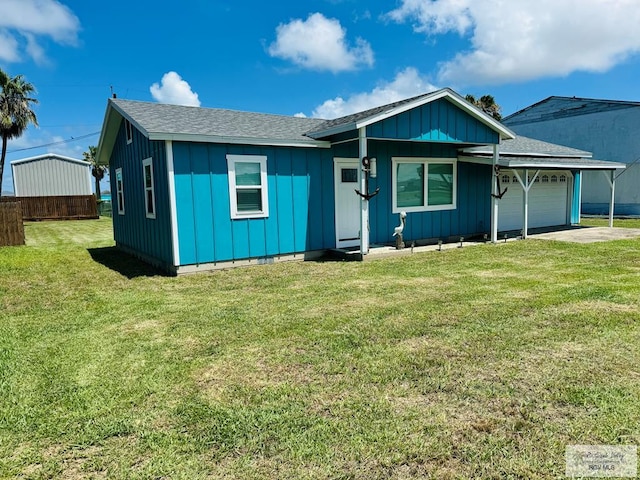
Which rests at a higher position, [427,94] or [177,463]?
[427,94]

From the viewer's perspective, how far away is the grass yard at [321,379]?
7.56ft

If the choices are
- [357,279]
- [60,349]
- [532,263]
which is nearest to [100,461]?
[60,349]

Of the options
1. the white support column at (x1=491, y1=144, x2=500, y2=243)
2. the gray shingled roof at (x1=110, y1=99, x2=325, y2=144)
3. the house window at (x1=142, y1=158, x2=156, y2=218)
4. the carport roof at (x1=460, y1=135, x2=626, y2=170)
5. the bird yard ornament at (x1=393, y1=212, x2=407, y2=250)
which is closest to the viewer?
the gray shingled roof at (x1=110, y1=99, x2=325, y2=144)

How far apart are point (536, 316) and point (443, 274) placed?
2.54 m

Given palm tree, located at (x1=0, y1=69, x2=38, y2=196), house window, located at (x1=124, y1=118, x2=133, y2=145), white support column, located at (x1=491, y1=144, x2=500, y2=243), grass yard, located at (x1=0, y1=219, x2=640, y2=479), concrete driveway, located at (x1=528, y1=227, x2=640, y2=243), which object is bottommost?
grass yard, located at (x1=0, y1=219, x2=640, y2=479)

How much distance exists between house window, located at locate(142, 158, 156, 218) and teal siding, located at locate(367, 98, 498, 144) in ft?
15.0

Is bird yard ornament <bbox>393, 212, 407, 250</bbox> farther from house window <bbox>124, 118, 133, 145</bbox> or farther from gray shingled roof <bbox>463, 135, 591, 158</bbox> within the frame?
house window <bbox>124, 118, 133, 145</bbox>

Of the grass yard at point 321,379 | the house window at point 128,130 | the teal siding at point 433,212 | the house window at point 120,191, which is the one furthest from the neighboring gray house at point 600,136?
the house window at point 120,191

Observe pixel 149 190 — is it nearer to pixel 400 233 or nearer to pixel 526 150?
pixel 400 233

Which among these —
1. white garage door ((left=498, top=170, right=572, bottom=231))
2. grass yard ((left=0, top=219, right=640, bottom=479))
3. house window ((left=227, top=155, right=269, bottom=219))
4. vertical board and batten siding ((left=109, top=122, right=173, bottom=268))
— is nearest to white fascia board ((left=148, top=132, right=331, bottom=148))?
house window ((left=227, top=155, right=269, bottom=219))

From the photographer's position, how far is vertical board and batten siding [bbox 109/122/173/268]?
8.04m

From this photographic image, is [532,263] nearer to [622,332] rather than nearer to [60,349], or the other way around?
[622,332]

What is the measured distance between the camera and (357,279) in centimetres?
696

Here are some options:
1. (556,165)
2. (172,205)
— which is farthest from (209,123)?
(556,165)
